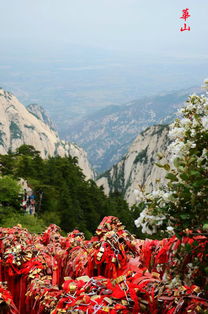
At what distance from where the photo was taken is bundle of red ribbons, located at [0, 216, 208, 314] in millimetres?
3477

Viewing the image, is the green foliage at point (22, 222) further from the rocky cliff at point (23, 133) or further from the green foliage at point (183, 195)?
the rocky cliff at point (23, 133)

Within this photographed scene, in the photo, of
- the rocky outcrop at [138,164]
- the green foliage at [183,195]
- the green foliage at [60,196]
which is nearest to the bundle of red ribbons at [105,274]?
the green foliage at [183,195]

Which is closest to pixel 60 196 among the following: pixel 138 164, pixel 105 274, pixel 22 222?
pixel 22 222

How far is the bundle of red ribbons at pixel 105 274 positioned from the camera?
11.4ft

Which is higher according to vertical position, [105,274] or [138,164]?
[138,164]

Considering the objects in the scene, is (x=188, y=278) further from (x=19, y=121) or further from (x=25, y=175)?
(x=19, y=121)

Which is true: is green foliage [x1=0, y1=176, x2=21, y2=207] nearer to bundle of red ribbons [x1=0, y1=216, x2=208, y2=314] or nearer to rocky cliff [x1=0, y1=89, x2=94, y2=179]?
bundle of red ribbons [x1=0, y1=216, x2=208, y2=314]

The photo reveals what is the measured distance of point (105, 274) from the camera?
4.51 m

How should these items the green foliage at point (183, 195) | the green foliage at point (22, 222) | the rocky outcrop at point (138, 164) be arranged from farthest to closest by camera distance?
the rocky outcrop at point (138, 164)
the green foliage at point (22, 222)
the green foliage at point (183, 195)

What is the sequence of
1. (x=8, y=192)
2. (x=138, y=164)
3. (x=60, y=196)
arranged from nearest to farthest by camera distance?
(x=8, y=192)
(x=60, y=196)
(x=138, y=164)

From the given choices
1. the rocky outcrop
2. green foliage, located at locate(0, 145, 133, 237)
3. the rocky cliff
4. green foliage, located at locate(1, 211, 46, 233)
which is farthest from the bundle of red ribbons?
the rocky cliff

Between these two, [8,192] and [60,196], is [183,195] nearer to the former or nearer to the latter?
[8,192]

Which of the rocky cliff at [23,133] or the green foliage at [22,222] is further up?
the rocky cliff at [23,133]

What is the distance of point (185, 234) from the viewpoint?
312cm
